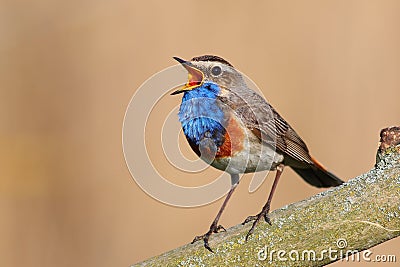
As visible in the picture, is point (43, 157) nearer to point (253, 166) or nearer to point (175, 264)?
point (253, 166)

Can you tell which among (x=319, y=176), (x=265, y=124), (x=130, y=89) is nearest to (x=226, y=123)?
(x=265, y=124)

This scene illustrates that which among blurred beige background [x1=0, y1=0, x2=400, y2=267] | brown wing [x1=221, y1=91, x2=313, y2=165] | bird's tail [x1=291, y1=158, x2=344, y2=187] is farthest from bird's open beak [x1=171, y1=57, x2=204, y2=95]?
blurred beige background [x1=0, y1=0, x2=400, y2=267]

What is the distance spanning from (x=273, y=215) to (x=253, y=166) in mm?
729

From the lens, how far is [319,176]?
305 cm

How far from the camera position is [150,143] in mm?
3865

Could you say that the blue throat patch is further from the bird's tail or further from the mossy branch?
the mossy branch

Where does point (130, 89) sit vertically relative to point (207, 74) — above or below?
above

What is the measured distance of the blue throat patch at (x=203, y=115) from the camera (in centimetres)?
257

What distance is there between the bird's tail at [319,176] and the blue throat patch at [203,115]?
58cm

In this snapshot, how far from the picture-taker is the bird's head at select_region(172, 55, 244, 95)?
2.61 meters

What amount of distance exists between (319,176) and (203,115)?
76cm

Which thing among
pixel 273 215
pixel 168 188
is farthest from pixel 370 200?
pixel 168 188

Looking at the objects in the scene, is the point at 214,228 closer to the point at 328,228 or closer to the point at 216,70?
the point at 216,70

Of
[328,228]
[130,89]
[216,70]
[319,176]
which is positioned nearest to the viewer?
[328,228]
